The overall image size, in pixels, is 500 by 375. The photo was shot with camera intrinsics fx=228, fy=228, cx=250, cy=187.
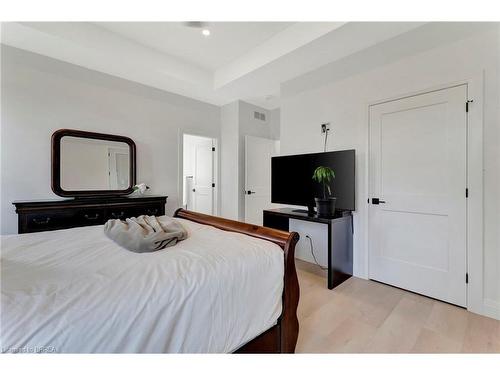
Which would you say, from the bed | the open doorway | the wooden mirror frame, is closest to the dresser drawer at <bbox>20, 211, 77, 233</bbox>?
the wooden mirror frame

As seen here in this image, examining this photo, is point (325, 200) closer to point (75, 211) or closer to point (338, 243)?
point (338, 243)

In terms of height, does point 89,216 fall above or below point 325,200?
below

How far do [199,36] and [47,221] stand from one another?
8.72 feet

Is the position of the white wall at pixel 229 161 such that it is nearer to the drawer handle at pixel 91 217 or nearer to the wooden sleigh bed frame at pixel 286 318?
the drawer handle at pixel 91 217

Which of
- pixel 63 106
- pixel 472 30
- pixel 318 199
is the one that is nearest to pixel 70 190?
pixel 63 106

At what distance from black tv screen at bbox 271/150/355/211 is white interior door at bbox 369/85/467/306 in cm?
27

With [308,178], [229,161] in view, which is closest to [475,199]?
[308,178]

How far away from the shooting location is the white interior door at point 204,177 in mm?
4492

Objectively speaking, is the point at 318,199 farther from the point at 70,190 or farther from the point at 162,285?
the point at 70,190

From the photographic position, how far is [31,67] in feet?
8.54

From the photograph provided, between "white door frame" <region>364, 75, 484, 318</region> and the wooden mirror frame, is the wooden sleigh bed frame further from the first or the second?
the wooden mirror frame

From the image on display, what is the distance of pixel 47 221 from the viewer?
245cm

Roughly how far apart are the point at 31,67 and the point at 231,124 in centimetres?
273

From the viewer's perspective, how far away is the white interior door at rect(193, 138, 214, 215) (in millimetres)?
4492
